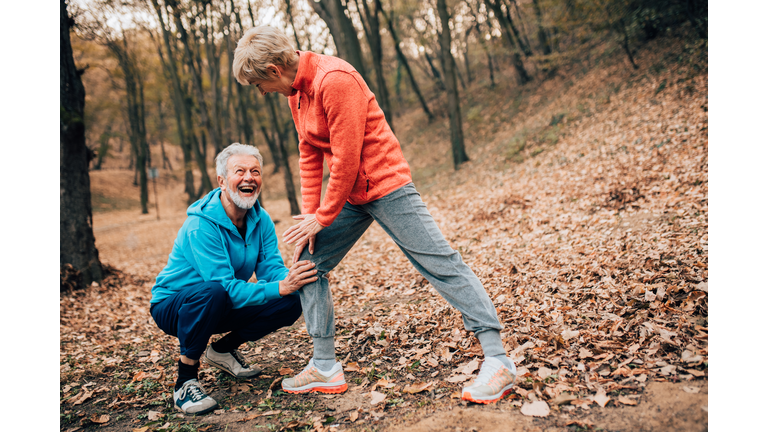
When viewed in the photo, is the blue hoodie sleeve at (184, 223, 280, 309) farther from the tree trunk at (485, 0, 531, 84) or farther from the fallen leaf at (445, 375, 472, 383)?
the tree trunk at (485, 0, 531, 84)

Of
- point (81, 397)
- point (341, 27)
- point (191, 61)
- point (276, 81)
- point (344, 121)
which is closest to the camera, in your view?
point (344, 121)

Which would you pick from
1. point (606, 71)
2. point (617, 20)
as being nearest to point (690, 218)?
point (617, 20)

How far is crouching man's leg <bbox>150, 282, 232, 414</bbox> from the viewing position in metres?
2.54

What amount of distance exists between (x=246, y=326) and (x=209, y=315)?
37 cm

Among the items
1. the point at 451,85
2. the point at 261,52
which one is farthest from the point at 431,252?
the point at 451,85

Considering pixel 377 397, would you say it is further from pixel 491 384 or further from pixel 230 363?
pixel 230 363

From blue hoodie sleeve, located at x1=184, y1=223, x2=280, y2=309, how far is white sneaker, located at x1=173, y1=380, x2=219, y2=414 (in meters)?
0.53

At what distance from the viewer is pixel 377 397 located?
2.41 meters

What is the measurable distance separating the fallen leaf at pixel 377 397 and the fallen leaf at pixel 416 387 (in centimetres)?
13

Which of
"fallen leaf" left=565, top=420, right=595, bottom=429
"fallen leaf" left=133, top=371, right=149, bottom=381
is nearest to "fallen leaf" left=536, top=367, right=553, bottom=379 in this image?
"fallen leaf" left=565, top=420, right=595, bottom=429

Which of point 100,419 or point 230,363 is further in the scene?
point 230,363

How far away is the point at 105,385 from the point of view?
10.3 ft

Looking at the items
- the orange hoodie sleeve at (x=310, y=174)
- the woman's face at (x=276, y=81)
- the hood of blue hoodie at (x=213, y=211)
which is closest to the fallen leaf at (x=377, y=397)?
the orange hoodie sleeve at (x=310, y=174)

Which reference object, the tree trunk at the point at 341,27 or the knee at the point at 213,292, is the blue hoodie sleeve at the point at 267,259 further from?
the tree trunk at the point at 341,27
